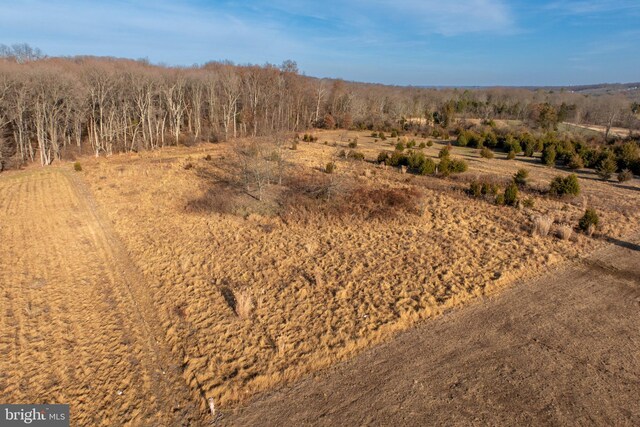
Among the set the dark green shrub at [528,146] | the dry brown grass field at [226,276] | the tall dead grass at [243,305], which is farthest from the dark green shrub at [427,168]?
the tall dead grass at [243,305]

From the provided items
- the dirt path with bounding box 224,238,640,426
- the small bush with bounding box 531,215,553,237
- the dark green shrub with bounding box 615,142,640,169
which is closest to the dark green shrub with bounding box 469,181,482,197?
the small bush with bounding box 531,215,553,237

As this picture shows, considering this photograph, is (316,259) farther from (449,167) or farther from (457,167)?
(457,167)

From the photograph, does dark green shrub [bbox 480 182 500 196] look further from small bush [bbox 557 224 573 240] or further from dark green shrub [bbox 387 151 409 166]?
dark green shrub [bbox 387 151 409 166]

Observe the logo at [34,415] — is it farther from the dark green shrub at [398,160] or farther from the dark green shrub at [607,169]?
the dark green shrub at [607,169]

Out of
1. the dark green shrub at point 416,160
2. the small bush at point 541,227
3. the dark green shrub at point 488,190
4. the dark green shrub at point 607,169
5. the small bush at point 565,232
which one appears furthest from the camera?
the dark green shrub at point 416,160

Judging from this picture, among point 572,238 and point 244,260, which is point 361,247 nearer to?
point 244,260

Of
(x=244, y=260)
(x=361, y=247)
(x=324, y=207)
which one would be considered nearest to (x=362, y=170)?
(x=324, y=207)

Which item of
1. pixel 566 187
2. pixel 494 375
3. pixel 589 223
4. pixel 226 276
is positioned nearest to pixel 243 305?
pixel 226 276
